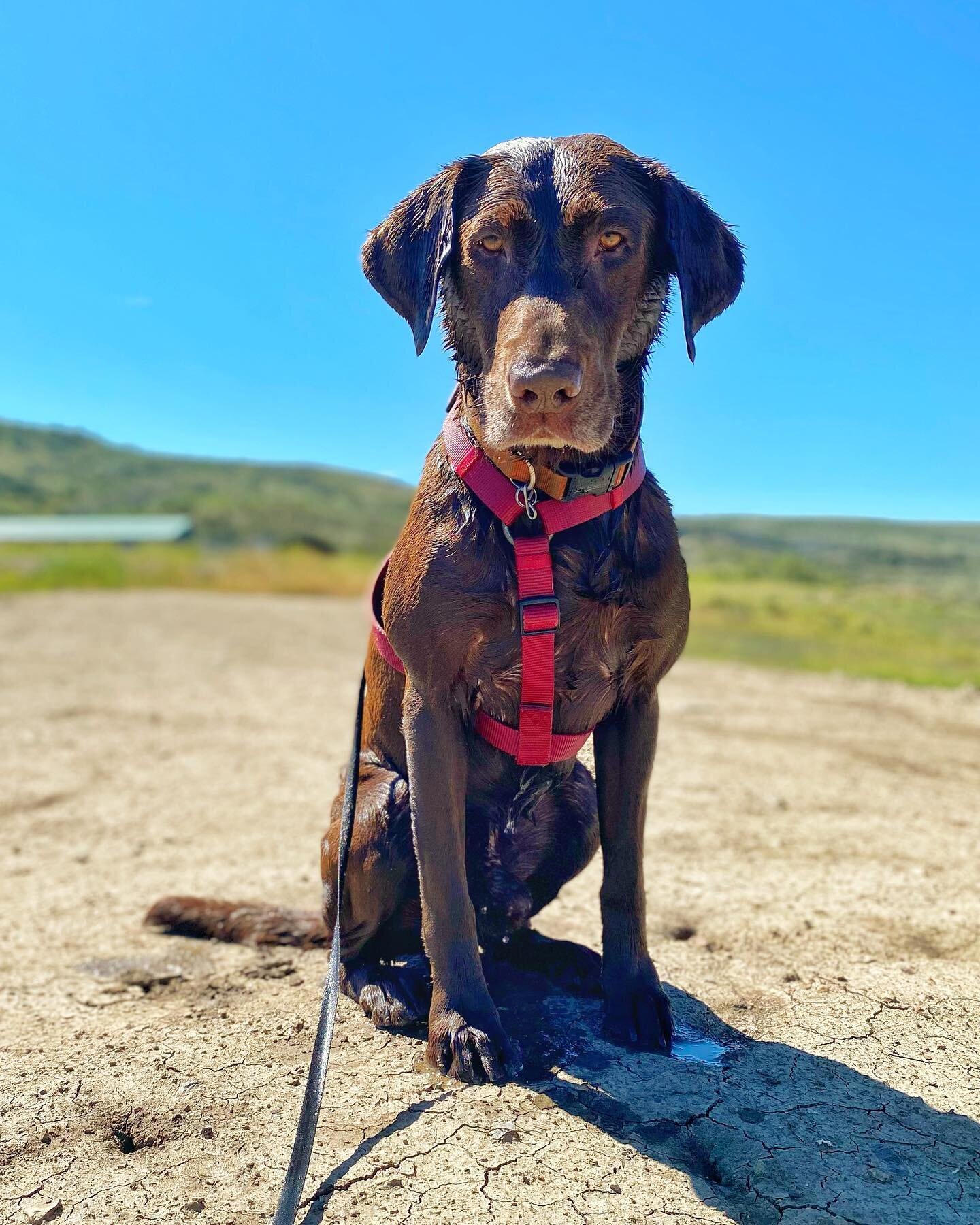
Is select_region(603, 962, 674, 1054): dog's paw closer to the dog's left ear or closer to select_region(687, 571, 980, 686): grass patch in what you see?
the dog's left ear

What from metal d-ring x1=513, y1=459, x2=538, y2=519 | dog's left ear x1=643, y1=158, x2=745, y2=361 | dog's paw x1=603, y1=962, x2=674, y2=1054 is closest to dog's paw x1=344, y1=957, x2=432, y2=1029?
dog's paw x1=603, y1=962, x2=674, y2=1054

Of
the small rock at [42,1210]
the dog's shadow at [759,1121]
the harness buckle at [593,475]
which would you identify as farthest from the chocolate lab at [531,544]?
the small rock at [42,1210]

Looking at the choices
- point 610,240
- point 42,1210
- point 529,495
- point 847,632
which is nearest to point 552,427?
point 529,495

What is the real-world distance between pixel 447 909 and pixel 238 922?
1883 mm

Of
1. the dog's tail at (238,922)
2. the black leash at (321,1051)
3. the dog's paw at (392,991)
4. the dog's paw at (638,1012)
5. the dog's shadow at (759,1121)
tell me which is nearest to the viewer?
the black leash at (321,1051)

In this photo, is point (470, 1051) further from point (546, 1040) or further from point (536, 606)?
point (536, 606)

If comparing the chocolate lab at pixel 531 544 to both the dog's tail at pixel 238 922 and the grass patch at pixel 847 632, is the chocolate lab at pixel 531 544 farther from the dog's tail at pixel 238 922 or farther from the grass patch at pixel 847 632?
the grass patch at pixel 847 632

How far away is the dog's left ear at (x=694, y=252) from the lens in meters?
2.94

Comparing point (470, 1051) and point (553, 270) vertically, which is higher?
point (553, 270)

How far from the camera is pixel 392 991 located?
134 inches

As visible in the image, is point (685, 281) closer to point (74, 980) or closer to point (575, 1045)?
point (575, 1045)

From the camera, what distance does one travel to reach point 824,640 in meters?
18.8

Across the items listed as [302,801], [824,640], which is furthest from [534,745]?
[824,640]

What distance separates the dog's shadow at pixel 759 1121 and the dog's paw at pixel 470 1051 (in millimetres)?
96
